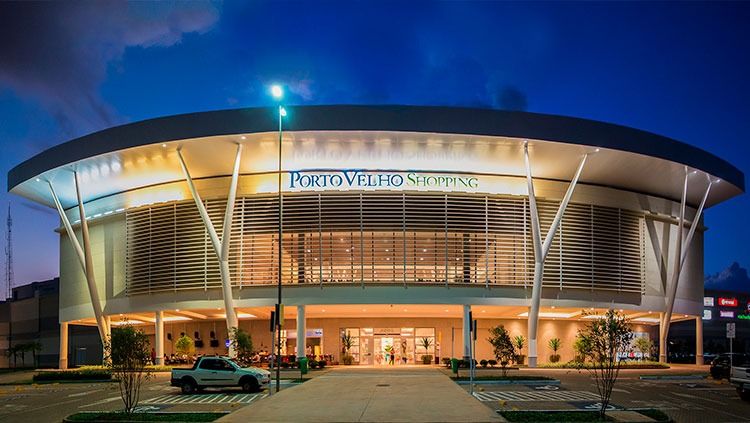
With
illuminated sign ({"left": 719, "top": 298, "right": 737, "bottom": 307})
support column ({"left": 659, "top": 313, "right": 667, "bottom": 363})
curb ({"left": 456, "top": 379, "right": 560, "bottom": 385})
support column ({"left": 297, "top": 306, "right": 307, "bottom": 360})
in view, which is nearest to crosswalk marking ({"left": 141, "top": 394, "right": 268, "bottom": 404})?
curb ({"left": 456, "top": 379, "right": 560, "bottom": 385})

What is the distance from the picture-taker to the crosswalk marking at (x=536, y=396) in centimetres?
2530

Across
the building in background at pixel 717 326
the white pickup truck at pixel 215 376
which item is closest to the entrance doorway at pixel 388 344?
the white pickup truck at pixel 215 376

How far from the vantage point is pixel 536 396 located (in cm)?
2650

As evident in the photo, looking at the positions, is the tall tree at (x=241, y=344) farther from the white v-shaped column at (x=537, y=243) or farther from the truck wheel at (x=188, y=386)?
the white v-shaped column at (x=537, y=243)

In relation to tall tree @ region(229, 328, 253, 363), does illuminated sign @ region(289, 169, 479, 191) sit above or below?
above

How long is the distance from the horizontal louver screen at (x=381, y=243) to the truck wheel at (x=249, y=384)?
17973 millimetres

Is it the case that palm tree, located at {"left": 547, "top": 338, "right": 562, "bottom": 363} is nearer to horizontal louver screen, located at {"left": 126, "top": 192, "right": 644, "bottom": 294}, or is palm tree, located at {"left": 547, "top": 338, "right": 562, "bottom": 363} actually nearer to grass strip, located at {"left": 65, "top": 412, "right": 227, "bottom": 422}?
horizontal louver screen, located at {"left": 126, "top": 192, "right": 644, "bottom": 294}

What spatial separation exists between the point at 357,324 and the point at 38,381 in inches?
900

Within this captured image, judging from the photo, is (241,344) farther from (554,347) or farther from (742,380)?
(554,347)

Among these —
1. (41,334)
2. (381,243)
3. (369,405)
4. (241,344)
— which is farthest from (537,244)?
(41,334)

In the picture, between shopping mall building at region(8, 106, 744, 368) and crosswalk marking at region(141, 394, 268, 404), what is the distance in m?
16.7

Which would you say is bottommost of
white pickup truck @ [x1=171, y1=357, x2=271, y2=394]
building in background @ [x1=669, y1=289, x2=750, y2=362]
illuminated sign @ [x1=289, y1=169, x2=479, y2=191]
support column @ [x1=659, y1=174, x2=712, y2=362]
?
building in background @ [x1=669, y1=289, x2=750, y2=362]

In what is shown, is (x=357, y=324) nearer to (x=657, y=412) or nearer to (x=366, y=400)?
(x=366, y=400)

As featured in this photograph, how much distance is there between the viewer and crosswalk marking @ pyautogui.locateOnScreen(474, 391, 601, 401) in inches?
996
